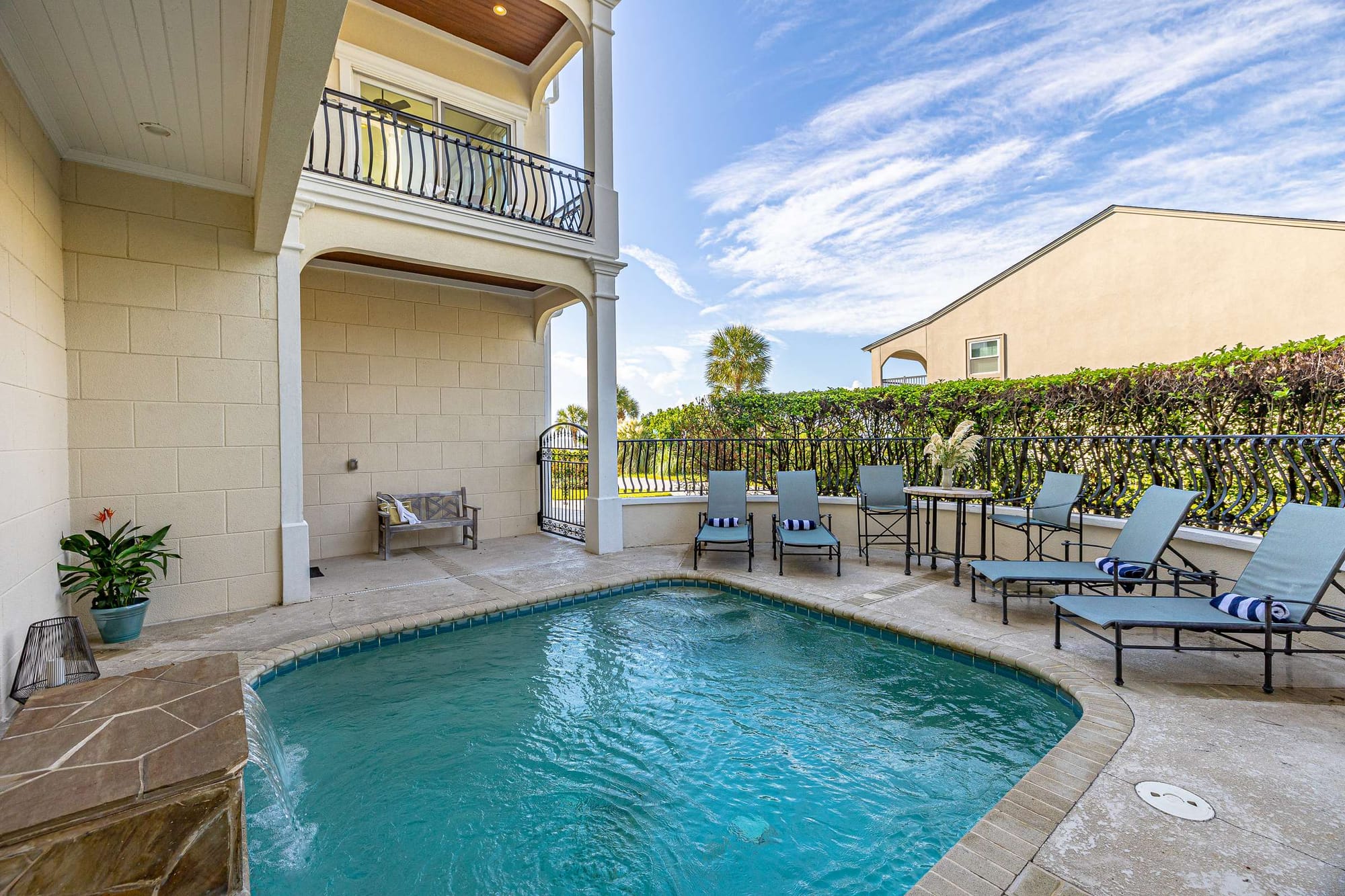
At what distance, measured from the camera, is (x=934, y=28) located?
533 inches

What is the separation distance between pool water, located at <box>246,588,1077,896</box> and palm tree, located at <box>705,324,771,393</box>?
65.0 ft

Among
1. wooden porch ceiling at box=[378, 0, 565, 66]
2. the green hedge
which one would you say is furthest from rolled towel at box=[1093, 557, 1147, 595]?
wooden porch ceiling at box=[378, 0, 565, 66]

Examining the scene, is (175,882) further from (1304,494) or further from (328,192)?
(1304,494)

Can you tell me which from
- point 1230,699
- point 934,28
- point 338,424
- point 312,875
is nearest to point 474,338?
point 338,424

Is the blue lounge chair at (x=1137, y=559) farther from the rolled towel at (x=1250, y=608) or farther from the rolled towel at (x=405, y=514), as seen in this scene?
the rolled towel at (x=405, y=514)

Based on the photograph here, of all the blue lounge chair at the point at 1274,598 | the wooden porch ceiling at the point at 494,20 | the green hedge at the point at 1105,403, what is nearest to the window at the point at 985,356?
the green hedge at the point at 1105,403

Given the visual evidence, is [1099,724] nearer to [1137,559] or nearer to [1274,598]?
[1274,598]

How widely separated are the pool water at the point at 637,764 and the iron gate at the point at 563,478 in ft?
12.4

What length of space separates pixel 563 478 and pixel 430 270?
329 cm

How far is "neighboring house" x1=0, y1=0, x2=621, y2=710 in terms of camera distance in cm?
317

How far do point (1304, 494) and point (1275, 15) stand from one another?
12.9 meters

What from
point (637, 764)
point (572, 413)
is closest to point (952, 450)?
point (637, 764)

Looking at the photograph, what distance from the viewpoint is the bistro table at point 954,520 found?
5625 mm

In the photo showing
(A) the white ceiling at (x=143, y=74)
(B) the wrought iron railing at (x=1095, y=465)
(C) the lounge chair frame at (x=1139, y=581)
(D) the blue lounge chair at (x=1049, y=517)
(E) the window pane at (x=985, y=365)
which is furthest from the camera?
(E) the window pane at (x=985, y=365)
